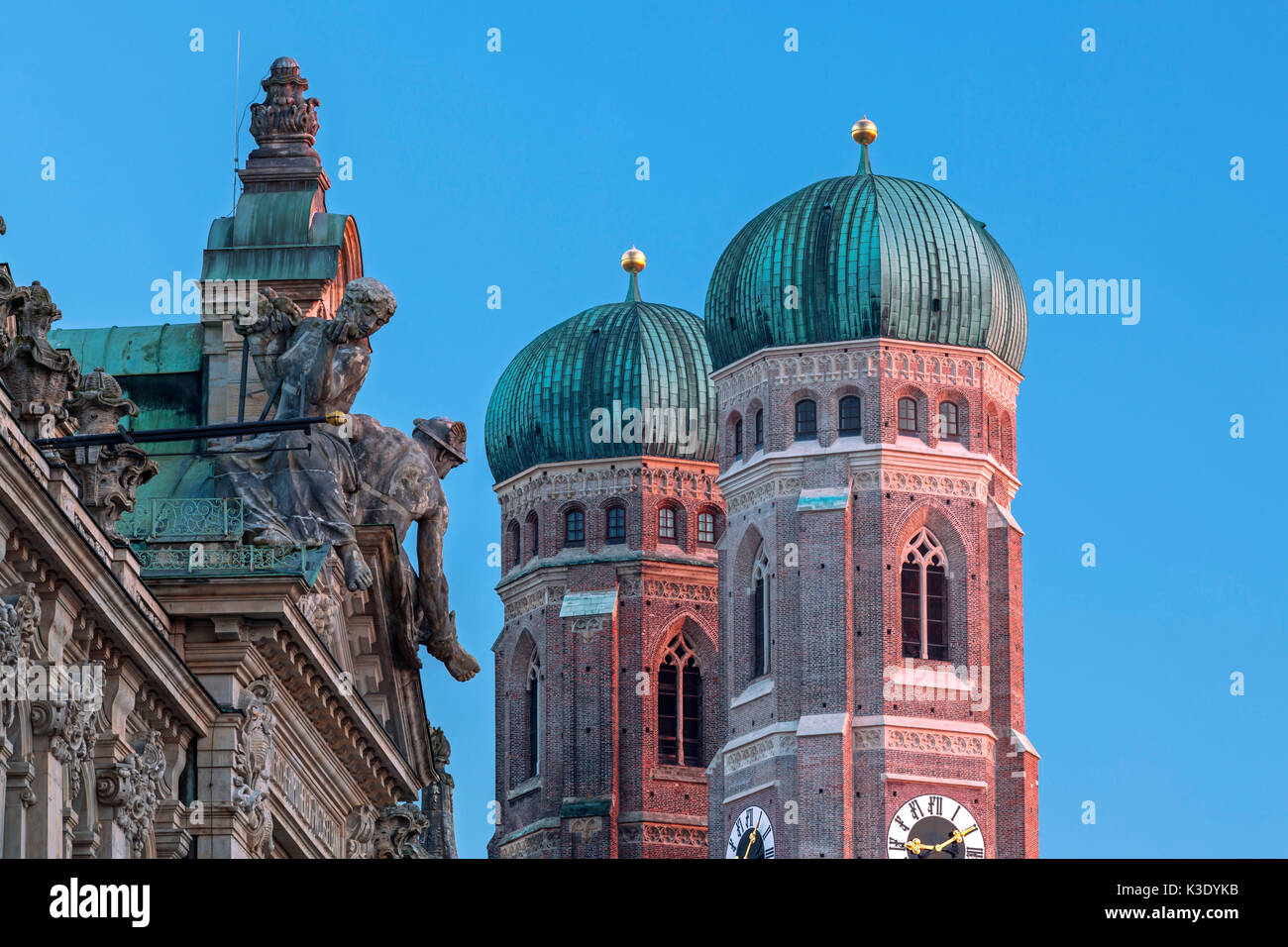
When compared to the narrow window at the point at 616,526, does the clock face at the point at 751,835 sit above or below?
below

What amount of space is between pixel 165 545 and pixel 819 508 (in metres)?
80.0

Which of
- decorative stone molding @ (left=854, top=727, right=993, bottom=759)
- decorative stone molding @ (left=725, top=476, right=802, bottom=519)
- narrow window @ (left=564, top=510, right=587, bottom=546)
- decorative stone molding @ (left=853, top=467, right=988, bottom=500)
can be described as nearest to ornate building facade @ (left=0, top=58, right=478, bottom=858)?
decorative stone molding @ (left=854, top=727, right=993, bottom=759)

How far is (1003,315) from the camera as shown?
414 ft

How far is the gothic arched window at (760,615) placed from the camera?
410ft

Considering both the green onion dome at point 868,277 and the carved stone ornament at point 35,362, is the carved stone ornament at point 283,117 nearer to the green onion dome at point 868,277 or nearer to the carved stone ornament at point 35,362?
the carved stone ornament at point 35,362

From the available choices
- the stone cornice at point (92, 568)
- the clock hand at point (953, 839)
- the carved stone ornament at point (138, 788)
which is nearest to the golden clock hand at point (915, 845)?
the clock hand at point (953, 839)

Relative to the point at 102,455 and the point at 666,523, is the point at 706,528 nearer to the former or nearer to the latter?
the point at 666,523

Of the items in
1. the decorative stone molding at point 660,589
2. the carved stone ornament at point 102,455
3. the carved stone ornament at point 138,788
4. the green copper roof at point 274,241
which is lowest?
the carved stone ornament at point 138,788

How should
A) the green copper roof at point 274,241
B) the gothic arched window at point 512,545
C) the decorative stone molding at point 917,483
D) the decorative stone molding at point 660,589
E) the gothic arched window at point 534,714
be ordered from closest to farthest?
the green copper roof at point 274,241
the decorative stone molding at point 917,483
the decorative stone molding at point 660,589
the gothic arched window at point 534,714
the gothic arched window at point 512,545

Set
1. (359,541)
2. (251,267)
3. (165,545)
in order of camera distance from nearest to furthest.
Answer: (165,545)
(359,541)
(251,267)

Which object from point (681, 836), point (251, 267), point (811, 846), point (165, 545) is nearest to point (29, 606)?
point (165, 545)

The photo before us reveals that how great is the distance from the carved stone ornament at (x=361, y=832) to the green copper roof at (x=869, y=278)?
73.6 m
